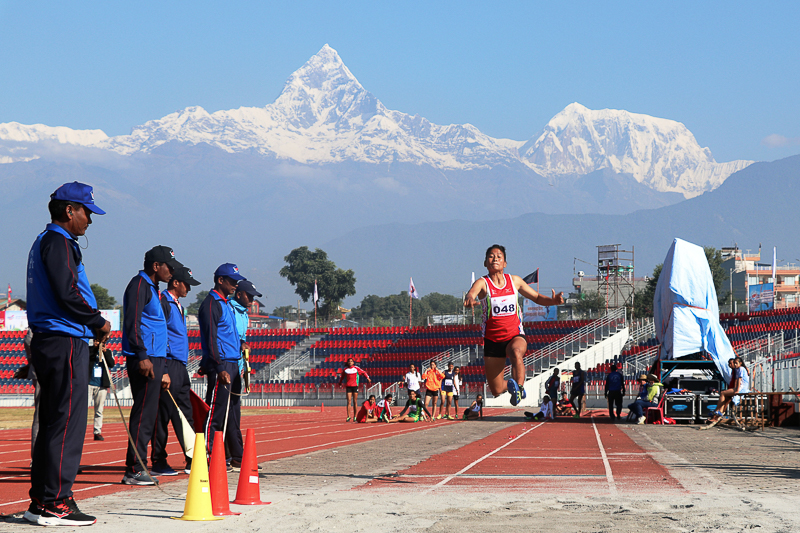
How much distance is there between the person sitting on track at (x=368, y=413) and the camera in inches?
966

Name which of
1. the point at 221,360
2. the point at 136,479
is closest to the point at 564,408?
the point at 221,360

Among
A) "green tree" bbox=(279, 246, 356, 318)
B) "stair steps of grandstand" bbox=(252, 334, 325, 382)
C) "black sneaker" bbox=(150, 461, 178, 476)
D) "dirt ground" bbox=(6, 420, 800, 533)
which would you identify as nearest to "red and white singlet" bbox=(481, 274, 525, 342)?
"dirt ground" bbox=(6, 420, 800, 533)

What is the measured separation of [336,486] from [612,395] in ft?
57.8

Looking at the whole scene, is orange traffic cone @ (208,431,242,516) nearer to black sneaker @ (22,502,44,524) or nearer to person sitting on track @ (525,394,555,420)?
black sneaker @ (22,502,44,524)

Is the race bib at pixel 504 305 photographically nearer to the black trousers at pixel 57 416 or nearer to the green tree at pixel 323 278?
the black trousers at pixel 57 416

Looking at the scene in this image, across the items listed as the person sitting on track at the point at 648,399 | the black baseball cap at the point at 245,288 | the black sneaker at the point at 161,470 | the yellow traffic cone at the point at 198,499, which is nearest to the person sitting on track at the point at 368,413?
the person sitting on track at the point at 648,399

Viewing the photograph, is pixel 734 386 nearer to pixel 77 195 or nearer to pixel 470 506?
pixel 470 506

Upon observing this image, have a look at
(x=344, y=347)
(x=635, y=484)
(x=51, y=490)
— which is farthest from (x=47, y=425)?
(x=344, y=347)

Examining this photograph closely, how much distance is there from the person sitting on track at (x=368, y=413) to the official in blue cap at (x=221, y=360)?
1499 cm

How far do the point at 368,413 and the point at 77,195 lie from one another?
19810 mm

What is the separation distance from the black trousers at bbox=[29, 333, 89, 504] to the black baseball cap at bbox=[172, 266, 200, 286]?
304cm

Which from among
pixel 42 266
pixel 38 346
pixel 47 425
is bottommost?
pixel 47 425

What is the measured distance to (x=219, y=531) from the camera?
18.9 ft

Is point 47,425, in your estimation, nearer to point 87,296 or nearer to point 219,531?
point 87,296
